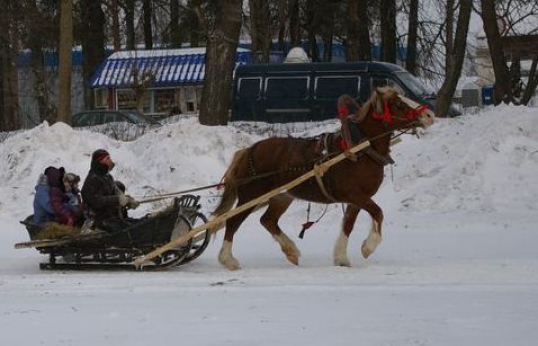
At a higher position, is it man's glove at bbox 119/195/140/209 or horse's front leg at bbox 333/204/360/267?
man's glove at bbox 119/195/140/209

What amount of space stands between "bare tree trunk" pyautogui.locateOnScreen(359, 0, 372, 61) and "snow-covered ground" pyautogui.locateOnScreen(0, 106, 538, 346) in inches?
682

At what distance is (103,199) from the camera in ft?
36.3

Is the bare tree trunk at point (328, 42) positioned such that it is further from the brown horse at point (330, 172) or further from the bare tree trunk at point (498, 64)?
the brown horse at point (330, 172)

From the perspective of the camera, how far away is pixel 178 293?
9086 millimetres

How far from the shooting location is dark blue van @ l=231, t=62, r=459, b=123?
23844 mm

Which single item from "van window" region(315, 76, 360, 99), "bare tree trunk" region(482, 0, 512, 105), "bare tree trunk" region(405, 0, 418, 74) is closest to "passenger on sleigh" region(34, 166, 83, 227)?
"van window" region(315, 76, 360, 99)

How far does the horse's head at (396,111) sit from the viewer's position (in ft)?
35.4

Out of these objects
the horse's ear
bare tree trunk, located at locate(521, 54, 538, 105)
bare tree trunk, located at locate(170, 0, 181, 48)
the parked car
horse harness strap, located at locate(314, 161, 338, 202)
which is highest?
bare tree trunk, located at locate(170, 0, 181, 48)

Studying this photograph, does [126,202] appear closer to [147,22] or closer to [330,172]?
[330,172]

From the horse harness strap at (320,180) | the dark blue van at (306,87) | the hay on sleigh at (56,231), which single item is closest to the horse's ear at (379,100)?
the horse harness strap at (320,180)

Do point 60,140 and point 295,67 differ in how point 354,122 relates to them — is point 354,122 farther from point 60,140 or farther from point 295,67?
point 295,67

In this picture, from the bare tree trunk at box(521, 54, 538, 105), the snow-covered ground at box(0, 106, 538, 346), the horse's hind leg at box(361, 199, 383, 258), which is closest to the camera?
the snow-covered ground at box(0, 106, 538, 346)

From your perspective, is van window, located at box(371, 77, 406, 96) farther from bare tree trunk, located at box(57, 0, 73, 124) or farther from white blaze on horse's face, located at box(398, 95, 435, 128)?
white blaze on horse's face, located at box(398, 95, 435, 128)

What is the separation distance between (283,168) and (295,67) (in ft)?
45.4
